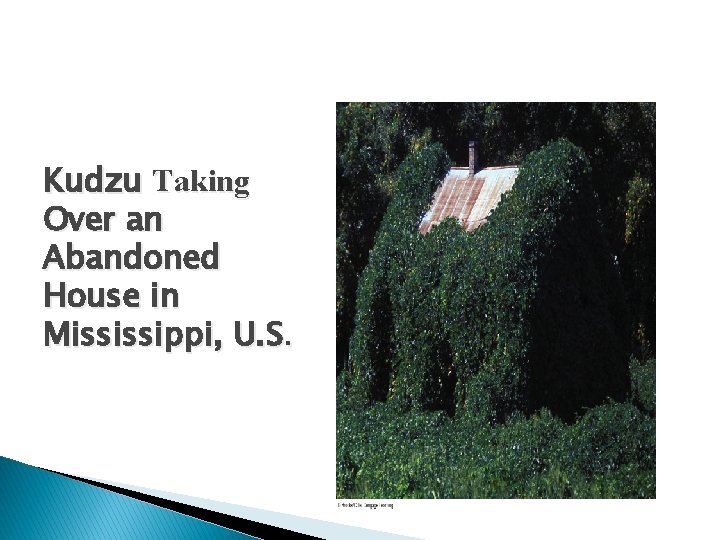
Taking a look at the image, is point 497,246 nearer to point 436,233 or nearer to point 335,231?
point 436,233

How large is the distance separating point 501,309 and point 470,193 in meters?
0.92

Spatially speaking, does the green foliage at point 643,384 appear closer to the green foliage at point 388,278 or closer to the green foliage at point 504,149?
the green foliage at point 504,149

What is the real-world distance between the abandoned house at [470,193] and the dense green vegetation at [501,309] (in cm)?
8

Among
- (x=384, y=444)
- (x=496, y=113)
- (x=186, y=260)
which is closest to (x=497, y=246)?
(x=496, y=113)

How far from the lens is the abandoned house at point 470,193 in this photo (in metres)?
7.85

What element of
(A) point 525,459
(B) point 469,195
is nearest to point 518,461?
(A) point 525,459

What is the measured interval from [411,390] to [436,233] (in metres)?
1.23

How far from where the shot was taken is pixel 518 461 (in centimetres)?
757

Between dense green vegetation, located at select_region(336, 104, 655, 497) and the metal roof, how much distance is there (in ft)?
0.26

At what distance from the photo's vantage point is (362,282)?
311 inches

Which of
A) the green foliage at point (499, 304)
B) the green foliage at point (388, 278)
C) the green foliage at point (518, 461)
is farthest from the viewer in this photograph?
the green foliage at point (388, 278)

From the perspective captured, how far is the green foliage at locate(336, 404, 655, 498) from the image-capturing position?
755 cm

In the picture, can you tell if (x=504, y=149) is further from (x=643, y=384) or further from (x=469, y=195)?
(x=643, y=384)

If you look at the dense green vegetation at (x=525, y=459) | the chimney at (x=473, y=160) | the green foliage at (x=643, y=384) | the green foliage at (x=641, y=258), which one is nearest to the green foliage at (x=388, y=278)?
the chimney at (x=473, y=160)
